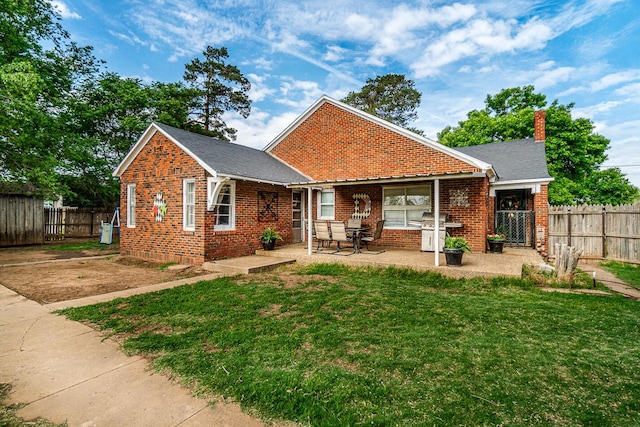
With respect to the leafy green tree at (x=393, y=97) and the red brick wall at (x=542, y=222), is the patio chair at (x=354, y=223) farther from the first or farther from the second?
the leafy green tree at (x=393, y=97)

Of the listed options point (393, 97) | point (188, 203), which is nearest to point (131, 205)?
point (188, 203)

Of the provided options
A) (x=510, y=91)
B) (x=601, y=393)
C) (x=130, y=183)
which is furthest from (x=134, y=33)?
(x=510, y=91)

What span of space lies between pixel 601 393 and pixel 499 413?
1109 millimetres

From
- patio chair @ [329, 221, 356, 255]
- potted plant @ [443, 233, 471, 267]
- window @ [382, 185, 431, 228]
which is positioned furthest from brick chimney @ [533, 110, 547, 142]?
patio chair @ [329, 221, 356, 255]

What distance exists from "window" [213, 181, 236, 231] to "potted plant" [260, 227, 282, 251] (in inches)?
45.0

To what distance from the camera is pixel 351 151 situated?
12320 millimetres

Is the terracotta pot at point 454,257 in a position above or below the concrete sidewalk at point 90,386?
above

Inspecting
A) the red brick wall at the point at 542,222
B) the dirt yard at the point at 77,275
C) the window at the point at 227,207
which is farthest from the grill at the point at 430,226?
the dirt yard at the point at 77,275

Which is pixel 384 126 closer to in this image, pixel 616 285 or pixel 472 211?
pixel 472 211

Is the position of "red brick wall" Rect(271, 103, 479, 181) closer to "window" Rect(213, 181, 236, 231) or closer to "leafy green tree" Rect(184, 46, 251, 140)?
"window" Rect(213, 181, 236, 231)

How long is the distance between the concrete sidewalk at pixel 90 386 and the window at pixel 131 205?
8125 mm

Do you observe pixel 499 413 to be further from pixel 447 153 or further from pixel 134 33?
pixel 134 33

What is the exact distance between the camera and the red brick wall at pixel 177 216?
9.19 metres

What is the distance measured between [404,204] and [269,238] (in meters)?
5.19
